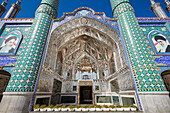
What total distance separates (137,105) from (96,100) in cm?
581

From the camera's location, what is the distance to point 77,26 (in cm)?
771

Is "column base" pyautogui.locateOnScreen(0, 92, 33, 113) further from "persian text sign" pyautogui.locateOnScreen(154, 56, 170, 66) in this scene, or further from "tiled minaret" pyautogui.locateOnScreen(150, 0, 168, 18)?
"tiled minaret" pyautogui.locateOnScreen(150, 0, 168, 18)

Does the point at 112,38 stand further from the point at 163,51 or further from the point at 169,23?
the point at 169,23

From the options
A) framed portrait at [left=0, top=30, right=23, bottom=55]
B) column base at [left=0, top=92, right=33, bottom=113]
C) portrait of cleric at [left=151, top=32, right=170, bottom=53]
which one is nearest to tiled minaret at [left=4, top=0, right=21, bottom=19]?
framed portrait at [left=0, top=30, right=23, bottom=55]

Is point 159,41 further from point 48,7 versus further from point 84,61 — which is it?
point 48,7

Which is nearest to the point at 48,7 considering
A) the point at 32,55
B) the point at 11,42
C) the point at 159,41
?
the point at 11,42

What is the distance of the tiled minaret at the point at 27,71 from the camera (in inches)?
147

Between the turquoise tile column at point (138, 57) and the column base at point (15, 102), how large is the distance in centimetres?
564

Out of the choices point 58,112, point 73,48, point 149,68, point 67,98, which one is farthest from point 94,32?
point 67,98

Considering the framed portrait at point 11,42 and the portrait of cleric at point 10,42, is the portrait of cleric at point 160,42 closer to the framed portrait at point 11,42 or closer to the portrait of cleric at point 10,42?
the framed portrait at point 11,42

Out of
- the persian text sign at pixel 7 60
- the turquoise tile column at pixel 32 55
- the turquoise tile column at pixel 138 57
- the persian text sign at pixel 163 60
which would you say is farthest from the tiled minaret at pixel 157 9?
the persian text sign at pixel 7 60

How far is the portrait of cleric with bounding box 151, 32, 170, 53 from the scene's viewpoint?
5.96 meters

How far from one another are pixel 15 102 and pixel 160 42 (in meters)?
10.1

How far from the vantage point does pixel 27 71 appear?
4.46 metres
